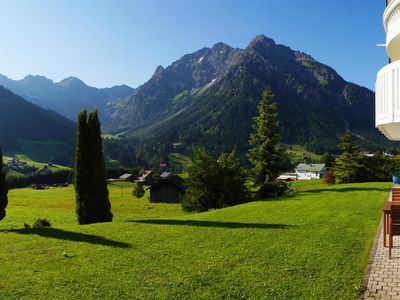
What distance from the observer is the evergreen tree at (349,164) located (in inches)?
2128

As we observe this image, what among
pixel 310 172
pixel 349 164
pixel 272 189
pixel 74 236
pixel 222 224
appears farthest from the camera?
pixel 310 172

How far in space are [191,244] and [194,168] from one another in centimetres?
2294

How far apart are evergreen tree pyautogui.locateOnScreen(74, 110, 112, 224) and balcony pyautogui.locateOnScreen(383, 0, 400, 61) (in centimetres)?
2208

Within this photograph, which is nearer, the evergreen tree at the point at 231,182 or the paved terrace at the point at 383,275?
the paved terrace at the point at 383,275

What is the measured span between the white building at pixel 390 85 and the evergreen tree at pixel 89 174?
22116mm

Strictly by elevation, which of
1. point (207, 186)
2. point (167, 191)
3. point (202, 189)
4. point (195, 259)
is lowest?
point (167, 191)

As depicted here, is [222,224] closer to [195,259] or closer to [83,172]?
[195,259]

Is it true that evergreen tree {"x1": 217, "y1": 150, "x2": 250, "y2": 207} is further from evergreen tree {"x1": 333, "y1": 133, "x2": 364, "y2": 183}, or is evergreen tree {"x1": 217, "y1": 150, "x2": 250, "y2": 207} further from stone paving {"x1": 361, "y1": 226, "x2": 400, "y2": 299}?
stone paving {"x1": 361, "y1": 226, "x2": 400, "y2": 299}

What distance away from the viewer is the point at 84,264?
12945mm

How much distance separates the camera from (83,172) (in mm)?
24469

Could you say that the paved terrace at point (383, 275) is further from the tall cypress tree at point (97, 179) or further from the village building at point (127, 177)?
the village building at point (127, 177)

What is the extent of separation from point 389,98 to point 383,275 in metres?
8.31

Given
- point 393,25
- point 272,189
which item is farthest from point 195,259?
point 272,189

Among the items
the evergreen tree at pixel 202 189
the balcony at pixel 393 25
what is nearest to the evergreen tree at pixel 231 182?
the evergreen tree at pixel 202 189
